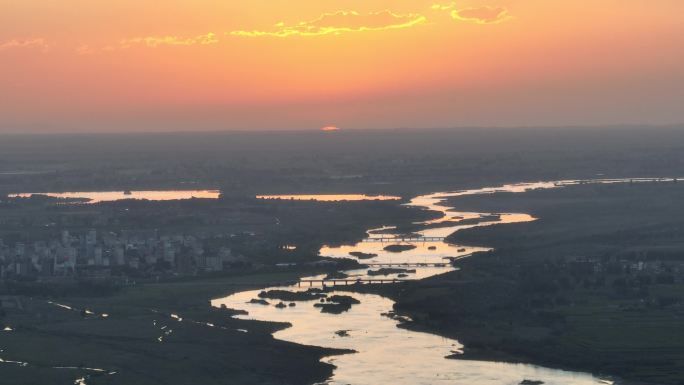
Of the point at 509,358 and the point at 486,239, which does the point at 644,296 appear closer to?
the point at 509,358

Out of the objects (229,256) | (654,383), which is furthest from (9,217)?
(654,383)

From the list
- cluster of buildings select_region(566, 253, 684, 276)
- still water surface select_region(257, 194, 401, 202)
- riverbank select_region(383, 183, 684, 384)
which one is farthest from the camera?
still water surface select_region(257, 194, 401, 202)

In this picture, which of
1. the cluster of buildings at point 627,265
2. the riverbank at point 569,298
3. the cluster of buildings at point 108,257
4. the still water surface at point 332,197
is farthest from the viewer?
the still water surface at point 332,197

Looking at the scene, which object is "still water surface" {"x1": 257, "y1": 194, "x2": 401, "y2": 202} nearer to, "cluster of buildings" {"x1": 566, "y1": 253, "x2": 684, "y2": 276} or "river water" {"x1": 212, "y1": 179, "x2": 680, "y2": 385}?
"cluster of buildings" {"x1": 566, "y1": 253, "x2": 684, "y2": 276}

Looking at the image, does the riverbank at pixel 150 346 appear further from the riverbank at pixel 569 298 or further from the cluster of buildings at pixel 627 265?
the cluster of buildings at pixel 627 265

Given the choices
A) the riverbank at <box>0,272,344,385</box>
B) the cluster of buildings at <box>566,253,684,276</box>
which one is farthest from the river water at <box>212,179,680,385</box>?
the cluster of buildings at <box>566,253,684,276</box>

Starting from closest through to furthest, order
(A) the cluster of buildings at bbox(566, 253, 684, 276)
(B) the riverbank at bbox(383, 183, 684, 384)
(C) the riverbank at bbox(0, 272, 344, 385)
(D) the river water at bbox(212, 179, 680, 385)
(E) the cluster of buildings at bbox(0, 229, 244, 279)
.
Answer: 1. (D) the river water at bbox(212, 179, 680, 385)
2. (C) the riverbank at bbox(0, 272, 344, 385)
3. (B) the riverbank at bbox(383, 183, 684, 384)
4. (A) the cluster of buildings at bbox(566, 253, 684, 276)
5. (E) the cluster of buildings at bbox(0, 229, 244, 279)

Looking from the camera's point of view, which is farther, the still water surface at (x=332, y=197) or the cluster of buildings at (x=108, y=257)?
the still water surface at (x=332, y=197)

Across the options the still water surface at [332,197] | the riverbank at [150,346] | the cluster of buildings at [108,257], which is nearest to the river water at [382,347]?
the riverbank at [150,346]

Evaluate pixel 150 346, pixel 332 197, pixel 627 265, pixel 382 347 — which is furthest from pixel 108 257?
pixel 332 197
